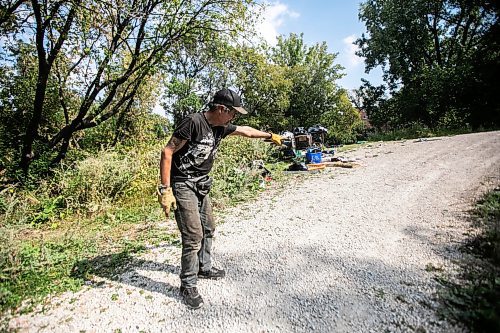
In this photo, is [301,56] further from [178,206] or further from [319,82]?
[178,206]

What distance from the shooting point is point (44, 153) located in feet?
24.8

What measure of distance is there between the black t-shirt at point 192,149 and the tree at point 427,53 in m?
18.1

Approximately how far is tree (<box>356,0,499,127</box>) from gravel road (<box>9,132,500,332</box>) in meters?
14.9

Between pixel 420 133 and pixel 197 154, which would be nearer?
pixel 197 154

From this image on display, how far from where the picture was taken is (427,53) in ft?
75.2

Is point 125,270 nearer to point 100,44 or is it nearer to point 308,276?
point 308,276

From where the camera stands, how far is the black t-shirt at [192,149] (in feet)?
8.16

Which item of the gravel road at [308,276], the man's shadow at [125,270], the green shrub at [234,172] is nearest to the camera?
the gravel road at [308,276]

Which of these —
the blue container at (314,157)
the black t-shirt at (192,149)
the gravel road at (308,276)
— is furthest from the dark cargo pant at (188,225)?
the blue container at (314,157)

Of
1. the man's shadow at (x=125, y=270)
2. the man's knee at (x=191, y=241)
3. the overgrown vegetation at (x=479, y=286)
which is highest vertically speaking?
the man's knee at (x=191, y=241)

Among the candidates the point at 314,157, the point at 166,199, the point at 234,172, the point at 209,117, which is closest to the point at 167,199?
the point at 166,199

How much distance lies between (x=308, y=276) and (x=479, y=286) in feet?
4.63

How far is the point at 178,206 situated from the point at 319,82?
2869 centimetres

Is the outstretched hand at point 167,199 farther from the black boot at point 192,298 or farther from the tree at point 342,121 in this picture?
the tree at point 342,121
